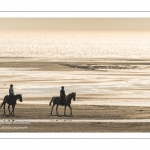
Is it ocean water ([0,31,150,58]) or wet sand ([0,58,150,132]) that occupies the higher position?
ocean water ([0,31,150,58])

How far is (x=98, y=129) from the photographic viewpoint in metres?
17.9

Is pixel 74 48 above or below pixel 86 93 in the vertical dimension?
above

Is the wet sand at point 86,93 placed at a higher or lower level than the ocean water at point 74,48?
lower

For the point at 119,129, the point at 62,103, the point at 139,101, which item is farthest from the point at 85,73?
the point at 119,129

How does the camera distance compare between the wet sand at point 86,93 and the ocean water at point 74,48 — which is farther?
the ocean water at point 74,48

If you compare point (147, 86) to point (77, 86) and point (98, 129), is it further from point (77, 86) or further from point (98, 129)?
point (98, 129)

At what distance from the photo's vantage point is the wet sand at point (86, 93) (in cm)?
1839

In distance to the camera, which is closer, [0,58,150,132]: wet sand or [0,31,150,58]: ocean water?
[0,58,150,132]: wet sand

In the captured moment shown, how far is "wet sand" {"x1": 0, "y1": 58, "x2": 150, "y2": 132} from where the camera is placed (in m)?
18.4

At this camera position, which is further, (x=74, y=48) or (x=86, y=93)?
(x=74, y=48)

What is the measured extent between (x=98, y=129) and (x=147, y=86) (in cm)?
902

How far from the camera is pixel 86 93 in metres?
24.4
